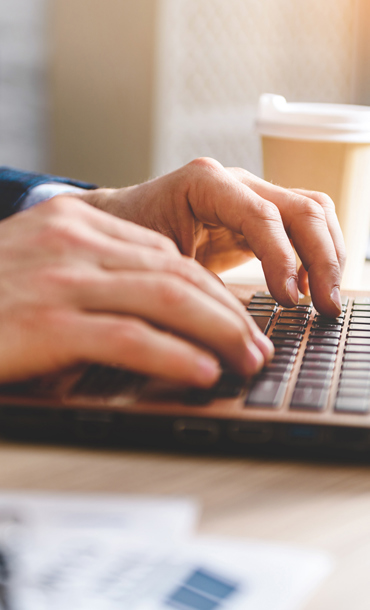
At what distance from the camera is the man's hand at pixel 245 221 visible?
499 millimetres

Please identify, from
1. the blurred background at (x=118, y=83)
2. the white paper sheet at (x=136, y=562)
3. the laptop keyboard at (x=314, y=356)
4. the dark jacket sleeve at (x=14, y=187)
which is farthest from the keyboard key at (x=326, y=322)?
the blurred background at (x=118, y=83)

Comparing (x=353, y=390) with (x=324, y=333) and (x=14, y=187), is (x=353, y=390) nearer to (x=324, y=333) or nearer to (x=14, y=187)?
(x=324, y=333)

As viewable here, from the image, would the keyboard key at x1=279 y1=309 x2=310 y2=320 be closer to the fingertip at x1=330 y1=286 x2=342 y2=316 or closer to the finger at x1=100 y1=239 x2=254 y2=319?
the fingertip at x1=330 y1=286 x2=342 y2=316

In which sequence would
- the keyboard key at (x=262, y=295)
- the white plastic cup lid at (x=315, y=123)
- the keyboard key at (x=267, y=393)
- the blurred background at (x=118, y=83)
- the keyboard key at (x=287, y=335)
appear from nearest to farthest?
the keyboard key at (x=267, y=393)
the keyboard key at (x=287, y=335)
the keyboard key at (x=262, y=295)
the white plastic cup lid at (x=315, y=123)
the blurred background at (x=118, y=83)

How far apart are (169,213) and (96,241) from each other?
0.29 m

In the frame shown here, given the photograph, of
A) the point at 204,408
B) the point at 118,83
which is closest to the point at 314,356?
the point at 204,408

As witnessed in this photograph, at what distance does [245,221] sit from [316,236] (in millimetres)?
63

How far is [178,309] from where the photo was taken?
13.4 inches

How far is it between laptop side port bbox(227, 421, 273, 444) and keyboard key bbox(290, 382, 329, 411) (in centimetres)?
2

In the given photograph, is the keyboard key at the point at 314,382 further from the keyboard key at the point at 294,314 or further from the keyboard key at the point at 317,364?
the keyboard key at the point at 294,314

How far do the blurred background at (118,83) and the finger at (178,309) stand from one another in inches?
64.8

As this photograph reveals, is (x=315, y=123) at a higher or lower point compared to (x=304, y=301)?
higher

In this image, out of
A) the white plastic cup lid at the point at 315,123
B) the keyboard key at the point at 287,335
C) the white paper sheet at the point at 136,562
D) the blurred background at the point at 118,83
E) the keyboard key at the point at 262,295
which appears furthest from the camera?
the blurred background at the point at 118,83

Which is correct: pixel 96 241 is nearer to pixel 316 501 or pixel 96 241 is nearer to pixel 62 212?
pixel 62 212
